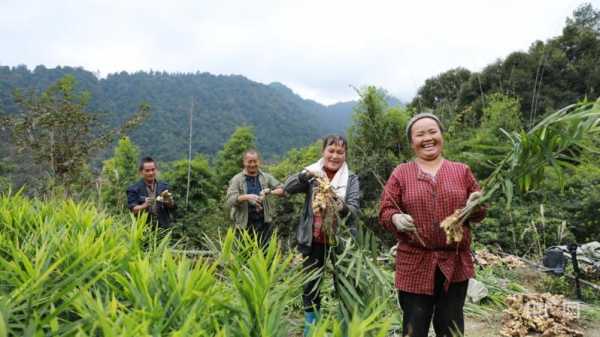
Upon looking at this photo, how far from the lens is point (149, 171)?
179 inches

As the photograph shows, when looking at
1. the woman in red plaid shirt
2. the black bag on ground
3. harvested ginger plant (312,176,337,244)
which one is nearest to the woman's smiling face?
the woman in red plaid shirt

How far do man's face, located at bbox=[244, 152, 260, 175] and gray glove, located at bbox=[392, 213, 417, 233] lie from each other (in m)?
2.37

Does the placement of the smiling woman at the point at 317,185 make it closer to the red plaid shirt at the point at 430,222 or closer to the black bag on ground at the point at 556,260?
the red plaid shirt at the point at 430,222

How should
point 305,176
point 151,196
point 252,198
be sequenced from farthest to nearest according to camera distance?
1. point 151,196
2. point 252,198
3. point 305,176

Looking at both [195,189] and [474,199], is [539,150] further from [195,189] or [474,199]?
[195,189]

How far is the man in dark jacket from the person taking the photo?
4441 millimetres

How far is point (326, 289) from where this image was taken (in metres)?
4.07

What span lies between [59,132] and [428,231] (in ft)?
28.3

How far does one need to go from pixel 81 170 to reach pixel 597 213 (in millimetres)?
9565

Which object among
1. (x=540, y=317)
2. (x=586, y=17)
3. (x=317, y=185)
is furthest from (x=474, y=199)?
(x=586, y=17)

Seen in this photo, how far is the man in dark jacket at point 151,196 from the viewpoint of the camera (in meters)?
4.44

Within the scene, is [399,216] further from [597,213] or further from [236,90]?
[236,90]

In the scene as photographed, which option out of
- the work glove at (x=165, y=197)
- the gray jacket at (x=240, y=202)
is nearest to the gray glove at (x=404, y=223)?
the gray jacket at (x=240, y=202)

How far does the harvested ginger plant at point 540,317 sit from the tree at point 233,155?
39.0ft
